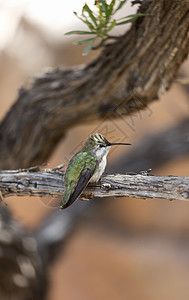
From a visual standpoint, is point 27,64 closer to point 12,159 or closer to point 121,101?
point 12,159

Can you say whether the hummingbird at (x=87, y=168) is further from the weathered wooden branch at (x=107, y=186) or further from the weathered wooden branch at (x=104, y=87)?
the weathered wooden branch at (x=104, y=87)

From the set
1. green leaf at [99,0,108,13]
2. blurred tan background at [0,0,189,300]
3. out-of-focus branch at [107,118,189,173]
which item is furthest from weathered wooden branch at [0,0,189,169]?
blurred tan background at [0,0,189,300]

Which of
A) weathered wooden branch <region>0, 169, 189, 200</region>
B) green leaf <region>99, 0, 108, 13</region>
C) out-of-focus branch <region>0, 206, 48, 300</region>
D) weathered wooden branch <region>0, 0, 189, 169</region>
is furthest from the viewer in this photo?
out-of-focus branch <region>0, 206, 48, 300</region>

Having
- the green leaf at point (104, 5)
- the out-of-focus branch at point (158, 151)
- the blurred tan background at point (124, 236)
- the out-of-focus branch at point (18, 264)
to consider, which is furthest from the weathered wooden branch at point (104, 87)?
the blurred tan background at point (124, 236)

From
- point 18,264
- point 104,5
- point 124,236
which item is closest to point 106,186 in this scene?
point 104,5

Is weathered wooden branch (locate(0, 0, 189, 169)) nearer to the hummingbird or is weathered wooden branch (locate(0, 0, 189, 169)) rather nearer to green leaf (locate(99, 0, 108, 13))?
green leaf (locate(99, 0, 108, 13))

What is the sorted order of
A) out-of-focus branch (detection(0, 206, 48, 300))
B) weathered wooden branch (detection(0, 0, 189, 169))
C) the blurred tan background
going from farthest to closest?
the blurred tan background, out-of-focus branch (detection(0, 206, 48, 300)), weathered wooden branch (detection(0, 0, 189, 169))

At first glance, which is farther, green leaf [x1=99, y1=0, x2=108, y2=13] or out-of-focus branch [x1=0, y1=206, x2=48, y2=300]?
out-of-focus branch [x1=0, y1=206, x2=48, y2=300]

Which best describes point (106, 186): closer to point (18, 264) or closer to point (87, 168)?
point (87, 168)
